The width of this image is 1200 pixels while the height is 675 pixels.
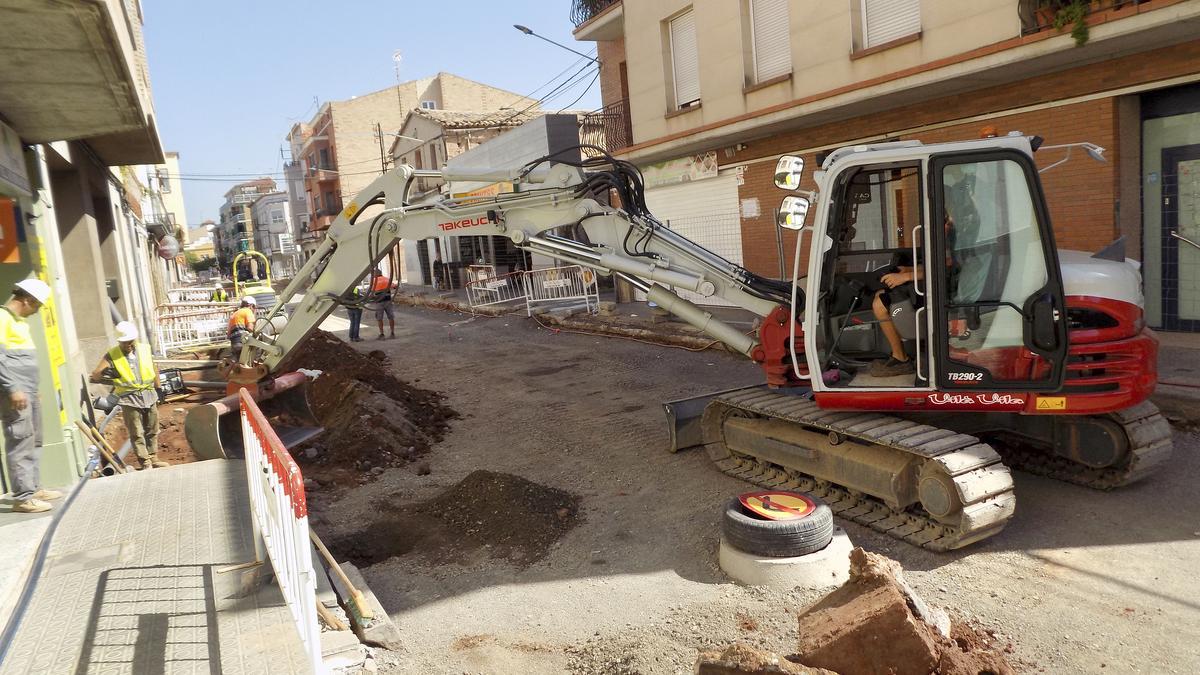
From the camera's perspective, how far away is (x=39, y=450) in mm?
5965

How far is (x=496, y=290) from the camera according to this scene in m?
23.0

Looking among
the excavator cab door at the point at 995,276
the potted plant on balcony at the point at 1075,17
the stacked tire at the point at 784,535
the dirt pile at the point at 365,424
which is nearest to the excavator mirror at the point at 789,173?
the excavator cab door at the point at 995,276

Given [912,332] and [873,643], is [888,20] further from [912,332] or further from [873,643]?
[873,643]

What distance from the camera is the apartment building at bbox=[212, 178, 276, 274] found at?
92675 millimetres

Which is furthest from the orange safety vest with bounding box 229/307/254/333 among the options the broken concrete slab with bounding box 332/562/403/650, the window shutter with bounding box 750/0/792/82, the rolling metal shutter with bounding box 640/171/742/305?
the window shutter with bounding box 750/0/792/82

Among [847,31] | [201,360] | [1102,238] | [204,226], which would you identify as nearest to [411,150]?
[201,360]

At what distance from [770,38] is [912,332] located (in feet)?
32.9

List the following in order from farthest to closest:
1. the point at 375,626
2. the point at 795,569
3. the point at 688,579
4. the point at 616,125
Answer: the point at 616,125, the point at 688,579, the point at 795,569, the point at 375,626

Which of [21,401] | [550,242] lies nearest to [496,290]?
[550,242]

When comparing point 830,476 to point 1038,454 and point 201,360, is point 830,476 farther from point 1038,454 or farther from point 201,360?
point 201,360

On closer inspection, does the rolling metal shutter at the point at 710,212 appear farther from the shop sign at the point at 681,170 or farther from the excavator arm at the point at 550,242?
the excavator arm at the point at 550,242

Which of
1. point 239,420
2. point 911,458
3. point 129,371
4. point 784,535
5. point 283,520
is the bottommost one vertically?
point 784,535

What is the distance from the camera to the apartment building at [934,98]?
9344 millimetres

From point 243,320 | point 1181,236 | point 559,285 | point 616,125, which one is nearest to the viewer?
point 1181,236
